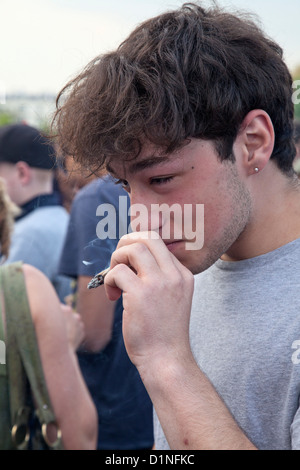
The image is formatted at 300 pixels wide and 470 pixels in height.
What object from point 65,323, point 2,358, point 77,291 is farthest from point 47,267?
point 2,358

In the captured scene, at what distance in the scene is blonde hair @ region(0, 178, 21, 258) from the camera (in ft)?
8.07

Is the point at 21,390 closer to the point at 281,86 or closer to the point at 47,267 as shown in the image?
the point at 47,267

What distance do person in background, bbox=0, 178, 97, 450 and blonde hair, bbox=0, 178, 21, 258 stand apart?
1.59 ft

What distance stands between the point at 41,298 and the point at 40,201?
752mm

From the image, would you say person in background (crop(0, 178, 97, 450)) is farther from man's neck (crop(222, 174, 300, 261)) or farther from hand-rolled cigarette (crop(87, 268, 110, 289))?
man's neck (crop(222, 174, 300, 261))

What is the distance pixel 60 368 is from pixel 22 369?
146mm

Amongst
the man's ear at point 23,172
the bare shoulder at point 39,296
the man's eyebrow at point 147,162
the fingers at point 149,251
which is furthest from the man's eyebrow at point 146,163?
the man's ear at point 23,172

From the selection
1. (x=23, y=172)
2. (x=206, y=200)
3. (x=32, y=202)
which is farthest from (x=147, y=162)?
(x=32, y=202)

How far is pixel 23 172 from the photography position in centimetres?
249

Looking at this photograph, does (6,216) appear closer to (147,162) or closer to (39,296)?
(39,296)

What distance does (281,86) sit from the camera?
5.70ft

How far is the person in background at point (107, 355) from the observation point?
206cm

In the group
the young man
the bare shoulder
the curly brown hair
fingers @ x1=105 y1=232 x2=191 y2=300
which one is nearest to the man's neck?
the young man

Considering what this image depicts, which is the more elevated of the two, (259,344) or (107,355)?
(259,344)
